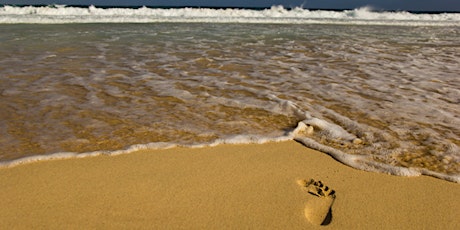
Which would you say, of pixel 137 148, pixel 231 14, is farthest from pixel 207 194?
pixel 231 14

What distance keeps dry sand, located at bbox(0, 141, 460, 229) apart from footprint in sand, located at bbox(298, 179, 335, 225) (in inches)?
1.3

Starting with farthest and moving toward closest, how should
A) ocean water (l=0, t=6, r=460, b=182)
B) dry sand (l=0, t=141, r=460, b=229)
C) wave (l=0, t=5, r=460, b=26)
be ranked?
1. wave (l=0, t=5, r=460, b=26)
2. ocean water (l=0, t=6, r=460, b=182)
3. dry sand (l=0, t=141, r=460, b=229)

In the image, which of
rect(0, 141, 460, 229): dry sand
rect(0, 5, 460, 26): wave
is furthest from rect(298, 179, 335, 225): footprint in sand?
rect(0, 5, 460, 26): wave

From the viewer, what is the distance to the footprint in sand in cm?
196

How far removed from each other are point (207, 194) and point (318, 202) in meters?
0.63

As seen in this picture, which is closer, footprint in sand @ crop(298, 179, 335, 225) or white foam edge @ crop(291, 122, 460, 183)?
footprint in sand @ crop(298, 179, 335, 225)

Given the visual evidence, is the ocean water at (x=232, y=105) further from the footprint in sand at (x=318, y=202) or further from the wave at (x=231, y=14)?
the wave at (x=231, y=14)

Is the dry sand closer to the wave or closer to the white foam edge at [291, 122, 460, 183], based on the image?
the white foam edge at [291, 122, 460, 183]

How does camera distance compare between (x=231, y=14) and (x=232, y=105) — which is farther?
(x=231, y=14)

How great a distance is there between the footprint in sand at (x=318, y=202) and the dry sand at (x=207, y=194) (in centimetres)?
3

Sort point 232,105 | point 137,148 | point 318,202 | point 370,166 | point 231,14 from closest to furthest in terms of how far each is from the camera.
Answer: point 318,202 < point 370,166 < point 137,148 < point 232,105 < point 231,14

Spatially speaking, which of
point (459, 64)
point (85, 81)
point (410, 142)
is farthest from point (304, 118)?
point (459, 64)

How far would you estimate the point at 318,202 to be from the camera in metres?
2.12

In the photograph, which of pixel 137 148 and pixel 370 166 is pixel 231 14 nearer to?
pixel 137 148
